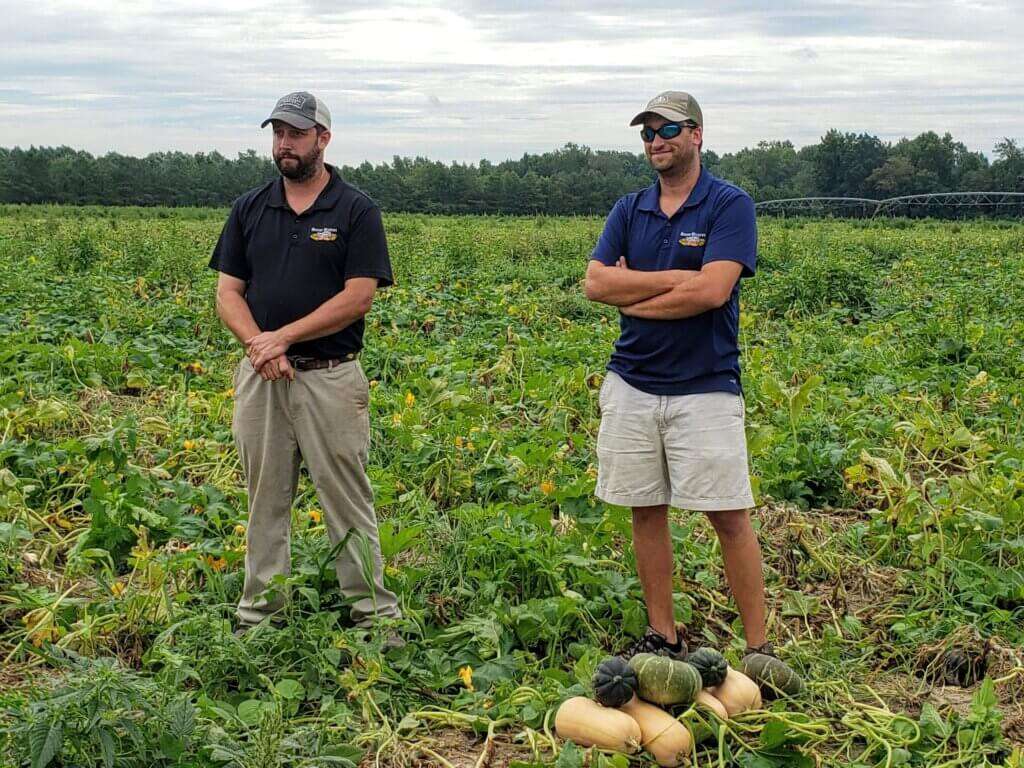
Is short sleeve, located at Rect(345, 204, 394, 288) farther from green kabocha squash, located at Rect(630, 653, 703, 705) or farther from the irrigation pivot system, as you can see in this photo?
the irrigation pivot system

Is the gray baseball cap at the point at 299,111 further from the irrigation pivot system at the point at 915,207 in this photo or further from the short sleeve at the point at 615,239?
the irrigation pivot system at the point at 915,207

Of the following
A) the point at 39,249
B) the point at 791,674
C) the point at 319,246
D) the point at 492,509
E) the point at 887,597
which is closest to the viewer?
the point at 791,674

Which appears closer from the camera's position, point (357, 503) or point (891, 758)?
point (891, 758)

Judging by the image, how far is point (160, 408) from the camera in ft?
22.7

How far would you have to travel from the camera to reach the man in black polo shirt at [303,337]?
3.66 m

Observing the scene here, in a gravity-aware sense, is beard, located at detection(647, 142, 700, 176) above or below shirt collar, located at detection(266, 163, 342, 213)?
above

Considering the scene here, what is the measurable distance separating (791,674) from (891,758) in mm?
424

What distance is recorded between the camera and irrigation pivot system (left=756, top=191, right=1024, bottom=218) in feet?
194

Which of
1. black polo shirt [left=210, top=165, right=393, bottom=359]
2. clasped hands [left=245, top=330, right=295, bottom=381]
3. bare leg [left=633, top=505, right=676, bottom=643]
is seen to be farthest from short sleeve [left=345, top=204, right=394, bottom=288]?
bare leg [left=633, top=505, right=676, bottom=643]

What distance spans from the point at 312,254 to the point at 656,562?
5.42 feet

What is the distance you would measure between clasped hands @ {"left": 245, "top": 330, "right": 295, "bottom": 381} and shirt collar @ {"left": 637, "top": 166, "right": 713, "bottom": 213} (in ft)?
4.42

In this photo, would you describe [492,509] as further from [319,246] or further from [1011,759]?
[1011,759]

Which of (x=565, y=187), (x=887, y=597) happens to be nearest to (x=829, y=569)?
→ (x=887, y=597)

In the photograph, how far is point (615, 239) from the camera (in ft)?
12.3
